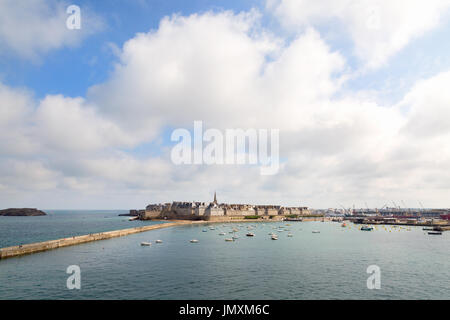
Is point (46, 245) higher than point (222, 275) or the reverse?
higher

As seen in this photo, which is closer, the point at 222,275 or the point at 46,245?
the point at 222,275

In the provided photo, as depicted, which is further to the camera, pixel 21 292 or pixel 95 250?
pixel 95 250

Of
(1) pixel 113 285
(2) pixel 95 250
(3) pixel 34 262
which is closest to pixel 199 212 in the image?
(2) pixel 95 250

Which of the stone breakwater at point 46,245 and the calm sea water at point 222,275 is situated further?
the stone breakwater at point 46,245

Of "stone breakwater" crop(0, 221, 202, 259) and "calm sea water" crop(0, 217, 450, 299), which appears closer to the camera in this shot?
"calm sea water" crop(0, 217, 450, 299)
